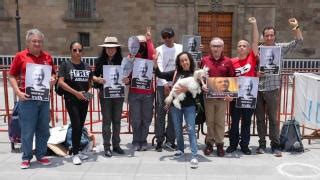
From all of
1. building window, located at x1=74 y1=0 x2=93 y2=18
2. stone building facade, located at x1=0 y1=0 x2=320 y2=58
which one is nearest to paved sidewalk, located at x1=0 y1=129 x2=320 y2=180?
stone building facade, located at x1=0 y1=0 x2=320 y2=58

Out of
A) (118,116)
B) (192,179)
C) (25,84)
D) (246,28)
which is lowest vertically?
(192,179)

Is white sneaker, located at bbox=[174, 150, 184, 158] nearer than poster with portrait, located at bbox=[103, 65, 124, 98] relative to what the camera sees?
No

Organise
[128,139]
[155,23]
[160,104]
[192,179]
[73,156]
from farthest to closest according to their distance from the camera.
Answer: [155,23] < [128,139] < [160,104] < [73,156] < [192,179]

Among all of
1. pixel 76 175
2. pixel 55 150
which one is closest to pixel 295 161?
pixel 76 175

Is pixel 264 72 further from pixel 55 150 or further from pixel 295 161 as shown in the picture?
pixel 55 150

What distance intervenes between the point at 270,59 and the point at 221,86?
3.11ft

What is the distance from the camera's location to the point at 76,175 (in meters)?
5.83

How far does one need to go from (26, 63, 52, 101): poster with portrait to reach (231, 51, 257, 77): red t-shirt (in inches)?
Answer: 115

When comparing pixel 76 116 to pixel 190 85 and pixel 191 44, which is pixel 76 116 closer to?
pixel 190 85

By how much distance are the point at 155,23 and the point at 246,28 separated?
442 cm

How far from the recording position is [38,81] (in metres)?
5.81

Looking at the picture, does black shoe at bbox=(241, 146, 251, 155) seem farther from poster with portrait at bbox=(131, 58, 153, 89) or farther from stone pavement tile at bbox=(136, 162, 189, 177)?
poster with portrait at bbox=(131, 58, 153, 89)

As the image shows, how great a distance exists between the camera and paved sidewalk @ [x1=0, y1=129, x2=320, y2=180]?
5.80m

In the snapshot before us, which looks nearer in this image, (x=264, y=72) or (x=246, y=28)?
(x=264, y=72)
